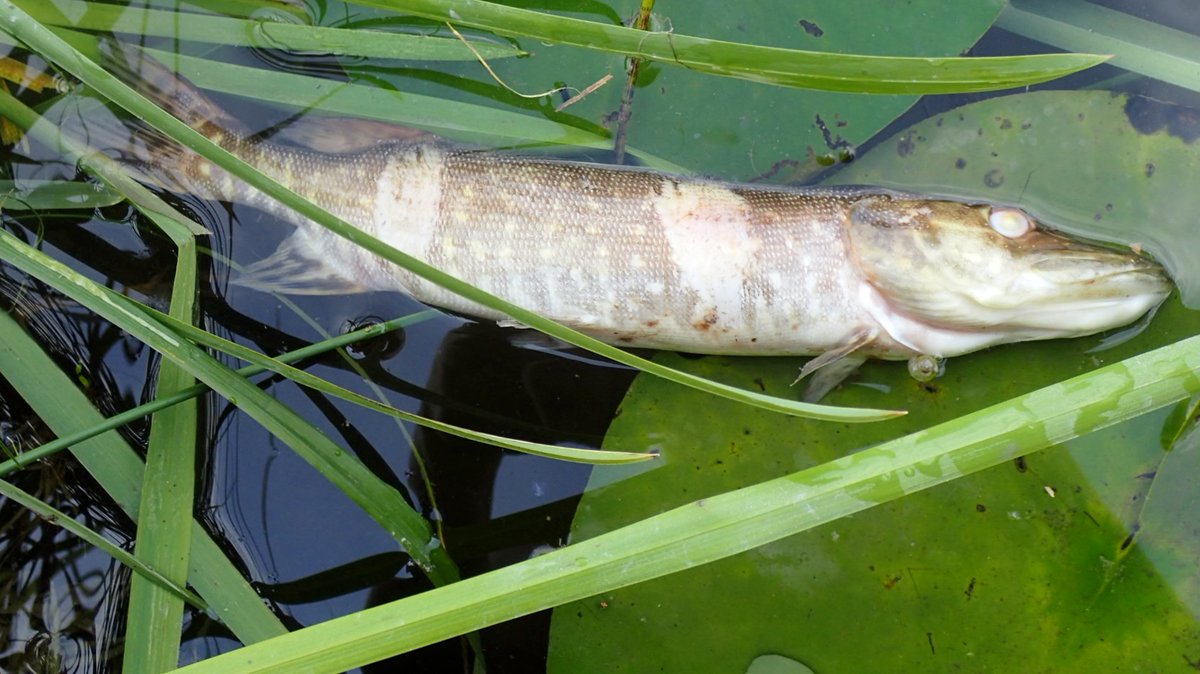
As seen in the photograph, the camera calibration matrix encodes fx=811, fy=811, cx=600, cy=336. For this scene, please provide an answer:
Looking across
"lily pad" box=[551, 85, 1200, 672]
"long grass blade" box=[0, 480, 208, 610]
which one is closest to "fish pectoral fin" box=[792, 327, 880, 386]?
"lily pad" box=[551, 85, 1200, 672]

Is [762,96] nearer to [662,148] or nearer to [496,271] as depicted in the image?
[662,148]

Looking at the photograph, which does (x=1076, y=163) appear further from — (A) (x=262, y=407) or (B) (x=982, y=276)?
(A) (x=262, y=407)

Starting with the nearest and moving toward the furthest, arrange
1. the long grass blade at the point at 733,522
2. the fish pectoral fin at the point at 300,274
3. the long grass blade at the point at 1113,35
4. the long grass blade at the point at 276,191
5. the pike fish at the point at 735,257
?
the long grass blade at the point at 733,522 < the long grass blade at the point at 276,191 < the pike fish at the point at 735,257 < the long grass blade at the point at 1113,35 < the fish pectoral fin at the point at 300,274

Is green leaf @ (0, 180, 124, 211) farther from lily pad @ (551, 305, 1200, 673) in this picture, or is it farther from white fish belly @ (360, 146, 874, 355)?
lily pad @ (551, 305, 1200, 673)

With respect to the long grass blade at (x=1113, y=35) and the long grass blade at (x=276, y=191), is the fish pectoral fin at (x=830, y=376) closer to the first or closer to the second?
the long grass blade at (x=276, y=191)

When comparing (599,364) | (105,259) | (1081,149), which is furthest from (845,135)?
(105,259)

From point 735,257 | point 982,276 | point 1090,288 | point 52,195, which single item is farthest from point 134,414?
point 1090,288

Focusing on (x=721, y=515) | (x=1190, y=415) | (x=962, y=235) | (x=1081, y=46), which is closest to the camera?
(x=721, y=515)

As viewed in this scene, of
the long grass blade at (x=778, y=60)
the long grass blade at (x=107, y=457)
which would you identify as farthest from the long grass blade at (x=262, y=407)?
the long grass blade at (x=778, y=60)
